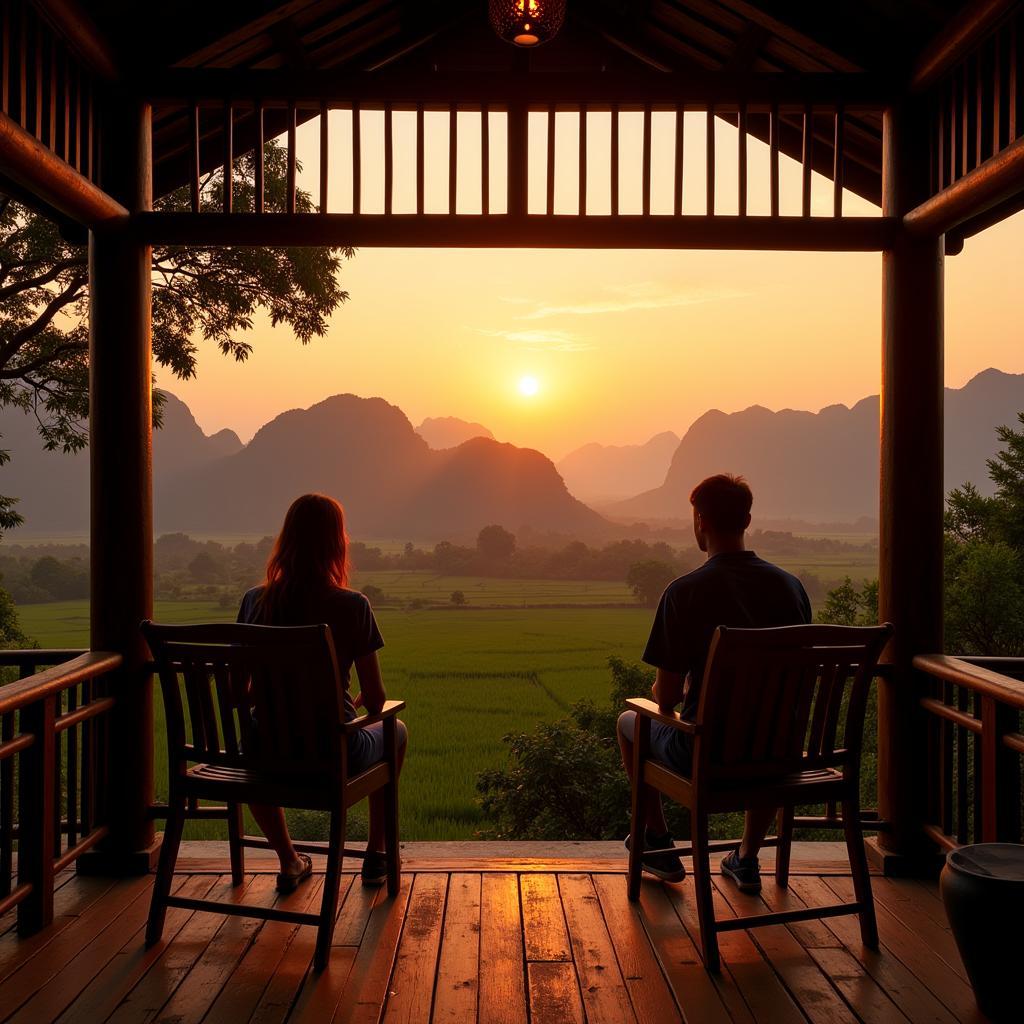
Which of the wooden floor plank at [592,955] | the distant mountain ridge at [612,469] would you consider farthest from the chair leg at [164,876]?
the distant mountain ridge at [612,469]

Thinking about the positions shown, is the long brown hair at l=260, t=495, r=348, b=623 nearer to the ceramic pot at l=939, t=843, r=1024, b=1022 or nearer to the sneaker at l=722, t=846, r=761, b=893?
the sneaker at l=722, t=846, r=761, b=893

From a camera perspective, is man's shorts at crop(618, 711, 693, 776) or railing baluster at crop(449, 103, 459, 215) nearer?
man's shorts at crop(618, 711, 693, 776)

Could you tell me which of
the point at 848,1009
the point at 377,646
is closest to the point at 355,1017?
the point at 377,646

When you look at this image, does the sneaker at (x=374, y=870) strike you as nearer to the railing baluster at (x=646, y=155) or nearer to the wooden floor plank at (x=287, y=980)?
the wooden floor plank at (x=287, y=980)

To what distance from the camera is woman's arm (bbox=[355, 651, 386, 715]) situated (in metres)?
2.92

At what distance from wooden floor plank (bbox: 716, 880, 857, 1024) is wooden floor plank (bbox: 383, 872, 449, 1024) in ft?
2.97

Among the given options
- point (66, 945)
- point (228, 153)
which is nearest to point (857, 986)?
point (66, 945)

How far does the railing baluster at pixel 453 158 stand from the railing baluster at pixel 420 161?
10 cm

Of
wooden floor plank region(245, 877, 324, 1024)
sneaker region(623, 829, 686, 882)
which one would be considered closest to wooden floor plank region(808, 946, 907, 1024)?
sneaker region(623, 829, 686, 882)

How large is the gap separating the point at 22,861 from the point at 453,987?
1373mm

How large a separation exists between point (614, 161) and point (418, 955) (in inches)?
107

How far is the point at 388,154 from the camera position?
12.0ft

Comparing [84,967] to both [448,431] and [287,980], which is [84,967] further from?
[448,431]

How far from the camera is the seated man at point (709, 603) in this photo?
9.51ft
